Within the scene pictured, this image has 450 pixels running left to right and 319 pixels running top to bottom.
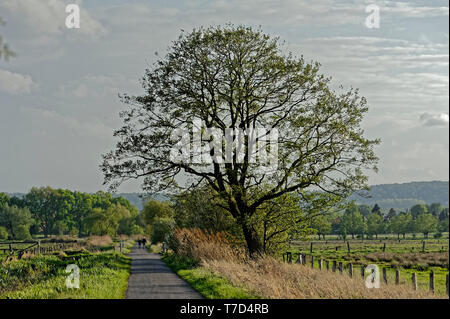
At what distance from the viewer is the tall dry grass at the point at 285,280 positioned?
15734 mm

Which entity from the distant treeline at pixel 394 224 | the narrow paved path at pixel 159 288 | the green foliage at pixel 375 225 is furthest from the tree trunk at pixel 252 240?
the green foliage at pixel 375 225

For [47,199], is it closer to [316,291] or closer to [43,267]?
[43,267]

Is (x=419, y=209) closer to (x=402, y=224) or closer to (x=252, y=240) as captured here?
(x=402, y=224)

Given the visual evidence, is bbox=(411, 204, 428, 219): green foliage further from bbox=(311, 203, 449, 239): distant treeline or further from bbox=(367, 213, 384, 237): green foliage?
bbox=(367, 213, 384, 237): green foliage

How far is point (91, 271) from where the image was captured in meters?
22.6

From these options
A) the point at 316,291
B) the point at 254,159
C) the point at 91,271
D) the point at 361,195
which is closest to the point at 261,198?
the point at 254,159

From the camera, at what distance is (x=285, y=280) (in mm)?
18812

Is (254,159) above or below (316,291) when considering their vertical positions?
above

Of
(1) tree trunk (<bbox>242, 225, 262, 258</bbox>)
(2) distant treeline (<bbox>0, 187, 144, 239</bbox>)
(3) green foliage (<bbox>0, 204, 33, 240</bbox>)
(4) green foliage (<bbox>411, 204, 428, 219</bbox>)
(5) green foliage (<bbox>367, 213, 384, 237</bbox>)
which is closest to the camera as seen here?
(1) tree trunk (<bbox>242, 225, 262, 258</bbox>)

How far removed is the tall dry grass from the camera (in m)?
15.7

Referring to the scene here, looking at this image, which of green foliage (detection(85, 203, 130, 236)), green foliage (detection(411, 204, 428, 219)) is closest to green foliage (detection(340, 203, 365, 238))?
green foliage (detection(411, 204, 428, 219))

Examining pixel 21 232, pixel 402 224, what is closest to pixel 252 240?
pixel 21 232
